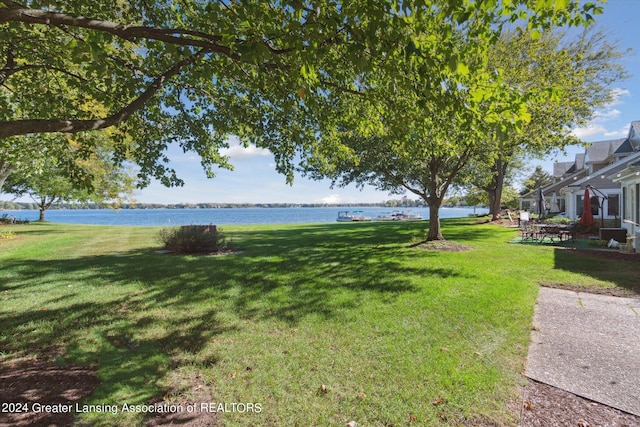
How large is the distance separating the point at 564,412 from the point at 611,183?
26.7 meters

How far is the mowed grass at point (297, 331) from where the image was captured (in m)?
3.22

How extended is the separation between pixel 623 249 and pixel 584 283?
6.43m

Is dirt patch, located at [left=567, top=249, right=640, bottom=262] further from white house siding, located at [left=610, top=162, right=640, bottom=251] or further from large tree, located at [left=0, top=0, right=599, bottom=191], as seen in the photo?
large tree, located at [left=0, top=0, right=599, bottom=191]

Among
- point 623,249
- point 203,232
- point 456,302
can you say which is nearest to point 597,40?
point 623,249

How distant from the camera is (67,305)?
604cm

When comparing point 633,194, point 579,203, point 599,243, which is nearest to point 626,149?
point 579,203

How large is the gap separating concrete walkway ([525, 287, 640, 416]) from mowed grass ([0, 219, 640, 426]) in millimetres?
265

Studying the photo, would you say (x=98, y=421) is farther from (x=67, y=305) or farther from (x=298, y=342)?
(x=67, y=305)

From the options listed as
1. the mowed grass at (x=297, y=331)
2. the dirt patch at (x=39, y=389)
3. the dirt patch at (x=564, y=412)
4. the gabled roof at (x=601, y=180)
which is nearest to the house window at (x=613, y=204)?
the gabled roof at (x=601, y=180)

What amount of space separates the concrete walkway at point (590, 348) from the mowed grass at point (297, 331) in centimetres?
27

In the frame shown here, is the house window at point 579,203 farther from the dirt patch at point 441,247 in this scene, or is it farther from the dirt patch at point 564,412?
the dirt patch at point 564,412

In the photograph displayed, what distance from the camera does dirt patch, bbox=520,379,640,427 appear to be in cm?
286

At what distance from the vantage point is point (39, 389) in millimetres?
3410

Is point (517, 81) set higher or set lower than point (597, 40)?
lower
